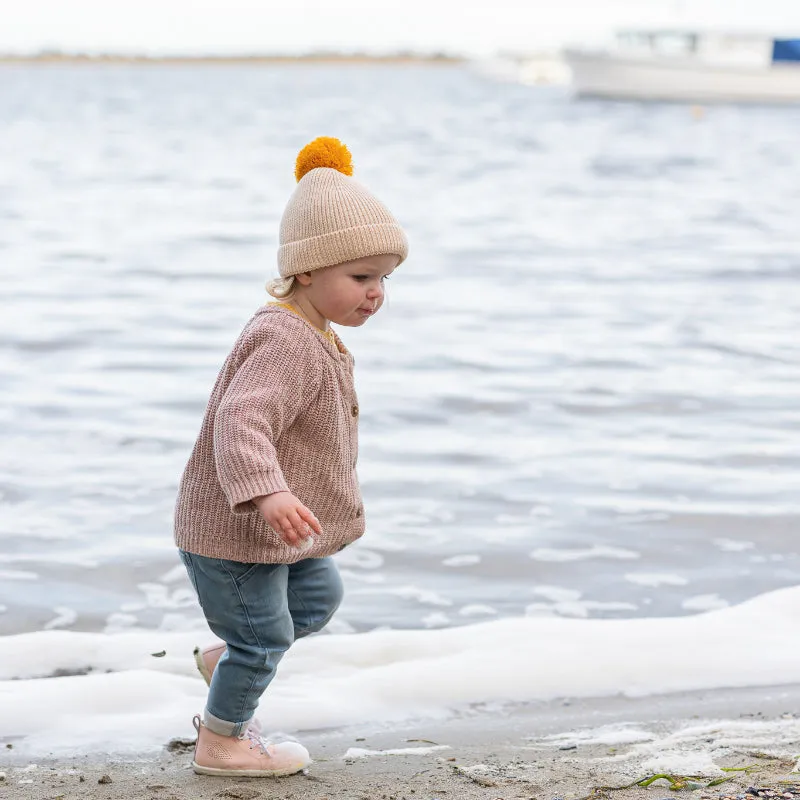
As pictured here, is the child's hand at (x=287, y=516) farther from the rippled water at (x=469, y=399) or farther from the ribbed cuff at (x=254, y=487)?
the rippled water at (x=469, y=399)

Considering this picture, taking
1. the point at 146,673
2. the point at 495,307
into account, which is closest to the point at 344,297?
the point at 146,673

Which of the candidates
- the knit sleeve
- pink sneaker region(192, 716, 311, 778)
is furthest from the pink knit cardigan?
pink sneaker region(192, 716, 311, 778)

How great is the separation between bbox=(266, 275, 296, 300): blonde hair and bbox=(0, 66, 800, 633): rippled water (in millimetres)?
1530

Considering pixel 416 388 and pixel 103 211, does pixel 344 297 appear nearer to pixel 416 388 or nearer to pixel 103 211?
pixel 416 388

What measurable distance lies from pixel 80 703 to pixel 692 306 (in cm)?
748

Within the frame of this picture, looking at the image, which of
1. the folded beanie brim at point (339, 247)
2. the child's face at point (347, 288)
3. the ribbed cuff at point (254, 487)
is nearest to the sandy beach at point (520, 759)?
the ribbed cuff at point (254, 487)

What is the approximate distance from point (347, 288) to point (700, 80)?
4913 cm

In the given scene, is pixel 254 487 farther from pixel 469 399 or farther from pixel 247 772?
pixel 469 399

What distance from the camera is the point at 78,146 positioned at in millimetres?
29328

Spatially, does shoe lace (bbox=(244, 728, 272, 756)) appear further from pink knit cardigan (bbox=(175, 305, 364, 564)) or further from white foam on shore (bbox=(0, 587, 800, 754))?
pink knit cardigan (bbox=(175, 305, 364, 564))

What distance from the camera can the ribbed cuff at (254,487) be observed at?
2359mm

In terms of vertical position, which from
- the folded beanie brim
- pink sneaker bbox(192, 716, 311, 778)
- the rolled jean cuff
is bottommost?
pink sneaker bbox(192, 716, 311, 778)

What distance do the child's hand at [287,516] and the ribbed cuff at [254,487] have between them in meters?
0.01

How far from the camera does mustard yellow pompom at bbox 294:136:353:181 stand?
8.89 feet
